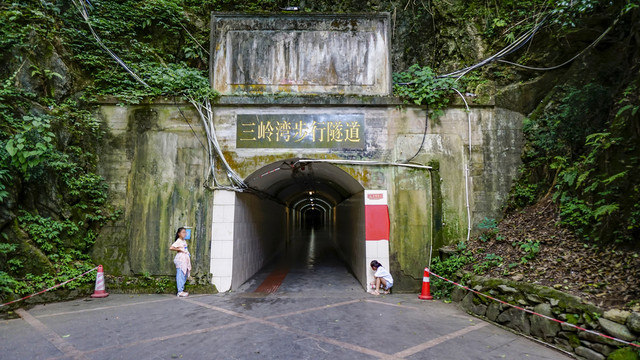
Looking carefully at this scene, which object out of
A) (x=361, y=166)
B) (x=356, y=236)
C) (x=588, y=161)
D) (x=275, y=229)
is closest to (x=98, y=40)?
(x=361, y=166)

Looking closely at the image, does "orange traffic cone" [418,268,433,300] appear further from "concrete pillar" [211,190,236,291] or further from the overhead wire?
the overhead wire

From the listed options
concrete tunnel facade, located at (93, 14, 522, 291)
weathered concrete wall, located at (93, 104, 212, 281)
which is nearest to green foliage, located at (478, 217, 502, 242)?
concrete tunnel facade, located at (93, 14, 522, 291)

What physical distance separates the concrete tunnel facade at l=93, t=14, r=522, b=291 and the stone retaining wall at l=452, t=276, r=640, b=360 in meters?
1.94

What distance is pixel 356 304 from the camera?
20.0 feet

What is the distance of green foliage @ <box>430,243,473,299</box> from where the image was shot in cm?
638

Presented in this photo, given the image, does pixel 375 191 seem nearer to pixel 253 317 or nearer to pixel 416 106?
pixel 416 106

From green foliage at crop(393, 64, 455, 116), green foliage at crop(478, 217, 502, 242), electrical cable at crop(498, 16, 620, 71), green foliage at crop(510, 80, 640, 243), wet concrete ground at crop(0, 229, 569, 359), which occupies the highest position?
electrical cable at crop(498, 16, 620, 71)

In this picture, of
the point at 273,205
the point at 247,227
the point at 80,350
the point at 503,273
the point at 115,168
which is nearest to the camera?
the point at 80,350

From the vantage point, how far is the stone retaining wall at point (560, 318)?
3.38 m

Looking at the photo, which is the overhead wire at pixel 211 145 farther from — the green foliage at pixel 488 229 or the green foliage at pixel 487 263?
the green foliage at pixel 488 229

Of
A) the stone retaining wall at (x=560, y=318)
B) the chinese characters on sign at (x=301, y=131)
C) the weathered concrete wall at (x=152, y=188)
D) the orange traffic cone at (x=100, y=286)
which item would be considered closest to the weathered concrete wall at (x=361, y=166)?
the weathered concrete wall at (x=152, y=188)

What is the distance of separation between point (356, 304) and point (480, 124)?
4941mm

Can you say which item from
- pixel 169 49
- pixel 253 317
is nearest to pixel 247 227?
pixel 253 317

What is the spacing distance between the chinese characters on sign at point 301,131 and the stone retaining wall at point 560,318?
3902 mm
